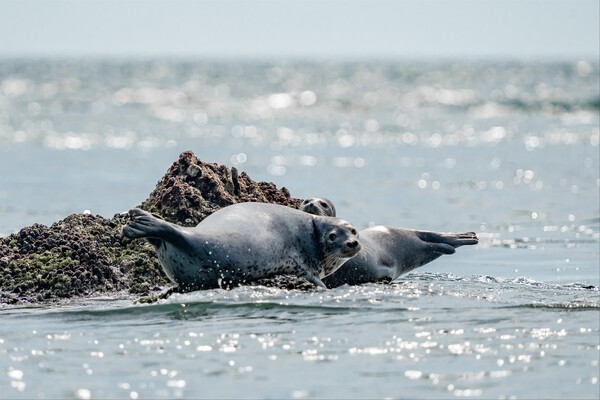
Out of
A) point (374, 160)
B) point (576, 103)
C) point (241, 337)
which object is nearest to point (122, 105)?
point (576, 103)

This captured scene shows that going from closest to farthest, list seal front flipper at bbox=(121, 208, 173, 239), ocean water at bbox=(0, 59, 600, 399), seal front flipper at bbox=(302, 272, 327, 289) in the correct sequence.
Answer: ocean water at bbox=(0, 59, 600, 399), seal front flipper at bbox=(121, 208, 173, 239), seal front flipper at bbox=(302, 272, 327, 289)

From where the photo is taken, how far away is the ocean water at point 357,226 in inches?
243

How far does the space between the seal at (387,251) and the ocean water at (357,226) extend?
21 cm

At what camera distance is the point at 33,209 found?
1580 cm

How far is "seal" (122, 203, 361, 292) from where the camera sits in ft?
25.2

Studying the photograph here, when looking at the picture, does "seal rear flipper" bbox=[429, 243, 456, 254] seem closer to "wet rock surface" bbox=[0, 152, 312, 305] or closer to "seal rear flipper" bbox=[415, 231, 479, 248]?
"seal rear flipper" bbox=[415, 231, 479, 248]

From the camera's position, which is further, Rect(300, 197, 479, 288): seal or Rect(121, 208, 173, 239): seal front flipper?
Rect(300, 197, 479, 288): seal

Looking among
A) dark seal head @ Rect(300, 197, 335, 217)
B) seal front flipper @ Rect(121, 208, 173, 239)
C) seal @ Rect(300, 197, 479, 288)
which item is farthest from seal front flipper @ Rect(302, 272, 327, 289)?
seal front flipper @ Rect(121, 208, 173, 239)

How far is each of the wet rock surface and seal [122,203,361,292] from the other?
0.58 ft

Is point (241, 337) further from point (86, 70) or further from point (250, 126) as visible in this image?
point (86, 70)

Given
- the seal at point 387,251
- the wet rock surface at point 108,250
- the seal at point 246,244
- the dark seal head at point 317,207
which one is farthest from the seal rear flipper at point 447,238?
the seal at point 246,244

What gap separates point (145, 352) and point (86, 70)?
192 ft

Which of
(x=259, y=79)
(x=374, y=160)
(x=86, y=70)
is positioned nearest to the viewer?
(x=374, y=160)

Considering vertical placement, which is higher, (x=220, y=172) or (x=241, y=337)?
(x=220, y=172)
